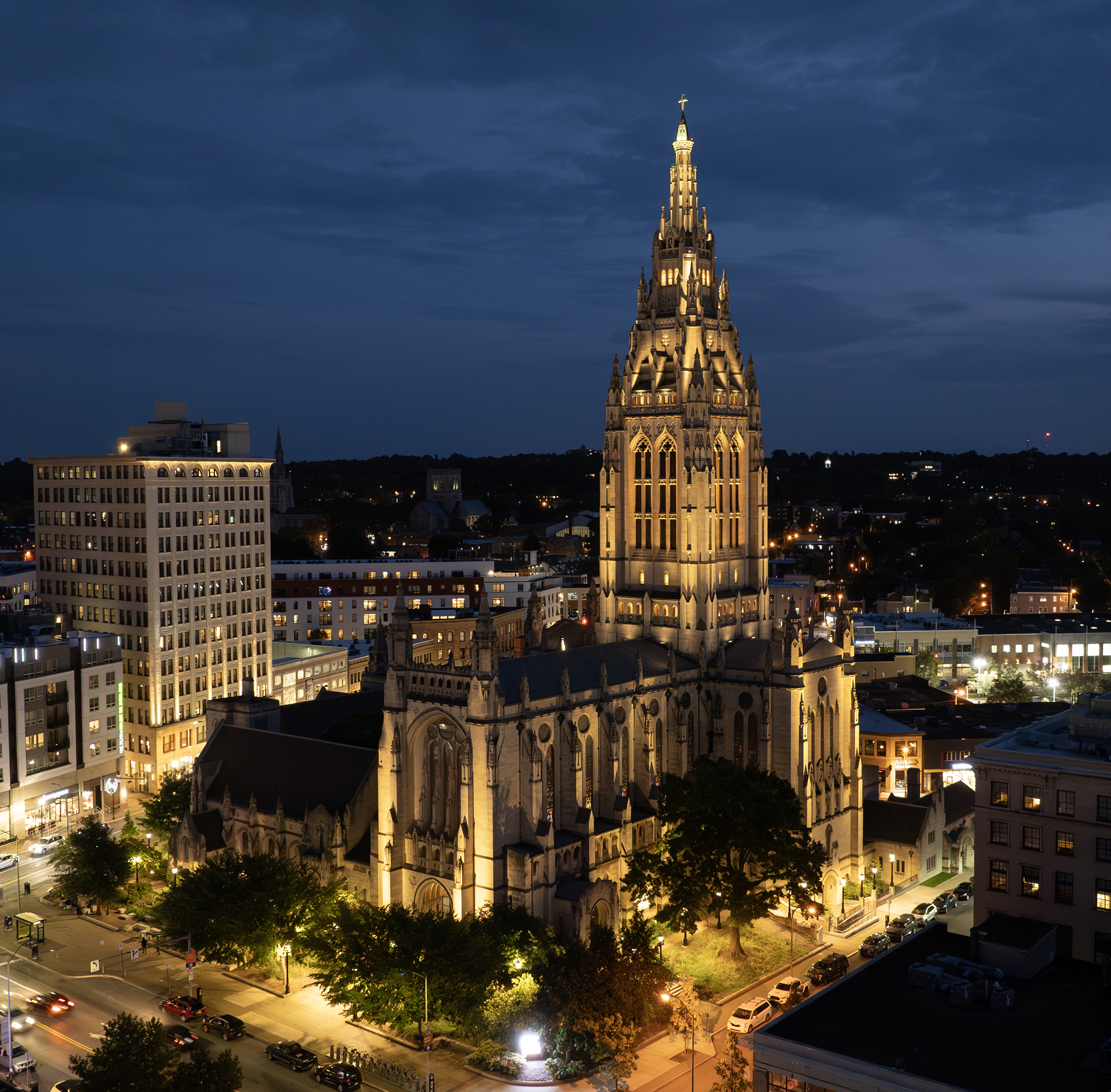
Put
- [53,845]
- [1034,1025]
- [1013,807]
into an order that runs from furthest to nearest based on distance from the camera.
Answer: [53,845]
[1013,807]
[1034,1025]

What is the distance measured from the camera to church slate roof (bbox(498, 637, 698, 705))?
74.8 meters

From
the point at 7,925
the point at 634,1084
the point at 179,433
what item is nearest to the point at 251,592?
the point at 179,433

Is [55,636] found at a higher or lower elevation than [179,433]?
lower

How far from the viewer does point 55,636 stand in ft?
366

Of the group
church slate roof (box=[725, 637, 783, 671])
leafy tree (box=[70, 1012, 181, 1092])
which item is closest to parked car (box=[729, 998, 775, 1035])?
church slate roof (box=[725, 637, 783, 671])

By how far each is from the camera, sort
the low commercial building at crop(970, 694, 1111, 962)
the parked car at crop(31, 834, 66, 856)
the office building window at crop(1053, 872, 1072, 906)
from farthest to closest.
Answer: the parked car at crop(31, 834, 66, 856) → the office building window at crop(1053, 872, 1072, 906) → the low commercial building at crop(970, 694, 1111, 962)

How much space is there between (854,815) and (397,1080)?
43461mm

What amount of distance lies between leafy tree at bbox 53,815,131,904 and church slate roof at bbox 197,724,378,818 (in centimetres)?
775

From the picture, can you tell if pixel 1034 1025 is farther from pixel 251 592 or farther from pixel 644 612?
pixel 251 592

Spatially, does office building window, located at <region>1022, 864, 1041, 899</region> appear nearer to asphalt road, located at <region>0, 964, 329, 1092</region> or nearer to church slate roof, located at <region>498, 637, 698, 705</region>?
church slate roof, located at <region>498, 637, 698, 705</region>

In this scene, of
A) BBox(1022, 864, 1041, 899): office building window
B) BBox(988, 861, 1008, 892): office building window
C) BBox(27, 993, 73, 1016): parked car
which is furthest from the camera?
BBox(27, 993, 73, 1016): parked car

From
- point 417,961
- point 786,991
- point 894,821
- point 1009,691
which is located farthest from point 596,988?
point 1009,691

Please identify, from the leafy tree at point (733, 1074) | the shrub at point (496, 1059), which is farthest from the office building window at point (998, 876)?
the shrub at point (496, 1059)

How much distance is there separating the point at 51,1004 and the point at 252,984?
11.6m
